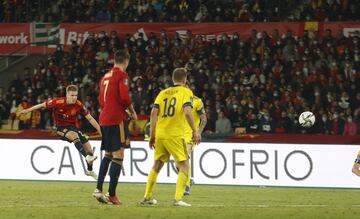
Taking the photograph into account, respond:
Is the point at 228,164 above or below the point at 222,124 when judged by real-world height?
below

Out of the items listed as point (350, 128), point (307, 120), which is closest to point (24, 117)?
point (350, 128)

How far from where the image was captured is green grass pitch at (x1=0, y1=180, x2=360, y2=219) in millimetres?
12539

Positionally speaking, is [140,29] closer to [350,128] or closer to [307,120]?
[350,128]

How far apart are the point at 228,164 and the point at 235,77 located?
755cm

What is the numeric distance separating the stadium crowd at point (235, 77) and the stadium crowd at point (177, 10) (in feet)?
4.76

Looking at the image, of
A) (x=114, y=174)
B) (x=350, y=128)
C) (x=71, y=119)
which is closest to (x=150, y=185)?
(x=114, y=174)

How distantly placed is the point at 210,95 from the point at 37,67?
746cm

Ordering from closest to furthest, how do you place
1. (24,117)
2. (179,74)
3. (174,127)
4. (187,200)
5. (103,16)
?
1. (179,74)
2. (174,127)
3. (187,200)
4. (24,117)
5. (103,16)

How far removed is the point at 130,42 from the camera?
30.0 meters

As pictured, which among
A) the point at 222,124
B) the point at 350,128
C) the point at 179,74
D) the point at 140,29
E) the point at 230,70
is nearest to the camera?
the point at 179,74

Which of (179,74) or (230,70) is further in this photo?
(230,70)

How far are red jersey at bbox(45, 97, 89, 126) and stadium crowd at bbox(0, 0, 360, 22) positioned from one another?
502 inches

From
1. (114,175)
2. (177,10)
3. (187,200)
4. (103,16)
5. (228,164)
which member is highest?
(177,10)

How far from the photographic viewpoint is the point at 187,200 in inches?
609
